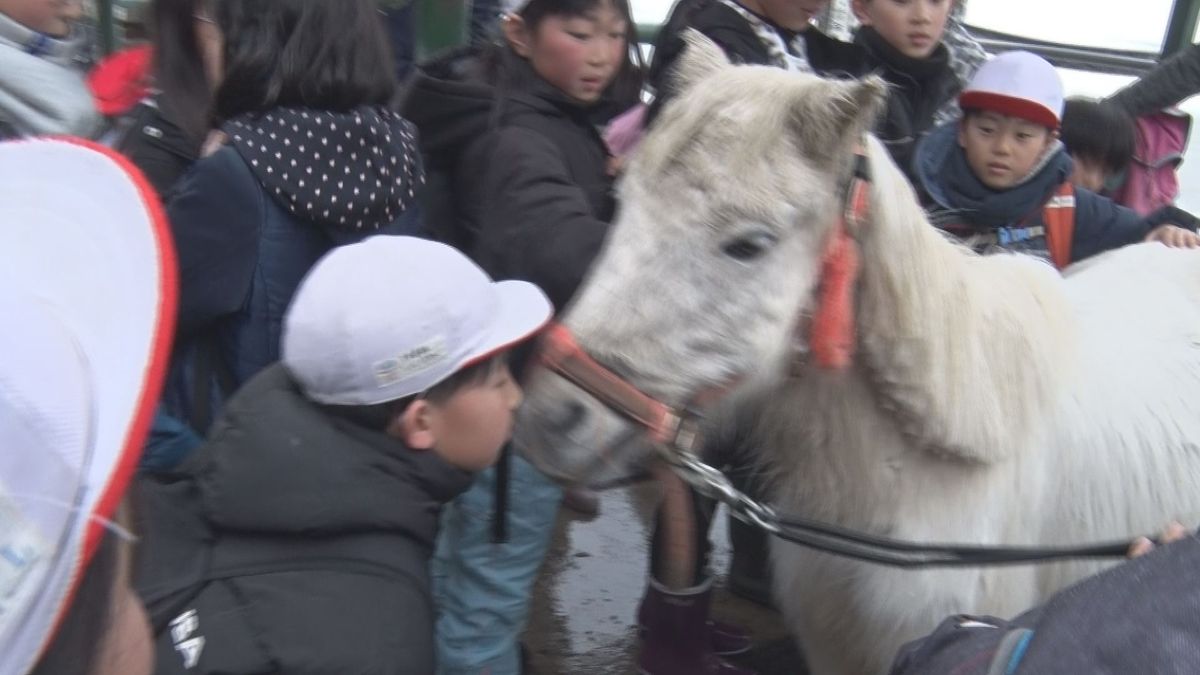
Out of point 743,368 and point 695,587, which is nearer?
point 743,368

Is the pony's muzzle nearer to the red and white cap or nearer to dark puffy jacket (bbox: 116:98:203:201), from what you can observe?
dark puffy jacket (bbox: 116:98:203:201)

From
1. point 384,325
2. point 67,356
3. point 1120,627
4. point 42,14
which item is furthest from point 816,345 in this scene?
point 42,14

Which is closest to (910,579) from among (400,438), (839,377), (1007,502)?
(1007,502)

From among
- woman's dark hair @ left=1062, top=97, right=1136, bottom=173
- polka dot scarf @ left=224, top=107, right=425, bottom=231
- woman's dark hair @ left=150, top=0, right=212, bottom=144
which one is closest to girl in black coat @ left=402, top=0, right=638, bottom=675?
polka dot scarf @ left=224, top=107, right=425, bottom=231

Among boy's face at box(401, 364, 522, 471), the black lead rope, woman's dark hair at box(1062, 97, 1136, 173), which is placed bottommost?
the black lead rope

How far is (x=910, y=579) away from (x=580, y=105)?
1.40 meters

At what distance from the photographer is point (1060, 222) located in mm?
2922

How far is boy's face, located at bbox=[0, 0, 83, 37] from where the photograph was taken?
2.47m

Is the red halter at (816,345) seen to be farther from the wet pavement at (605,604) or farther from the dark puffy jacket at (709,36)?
the wet pavement at (605,604)

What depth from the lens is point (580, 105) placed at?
8.55ft

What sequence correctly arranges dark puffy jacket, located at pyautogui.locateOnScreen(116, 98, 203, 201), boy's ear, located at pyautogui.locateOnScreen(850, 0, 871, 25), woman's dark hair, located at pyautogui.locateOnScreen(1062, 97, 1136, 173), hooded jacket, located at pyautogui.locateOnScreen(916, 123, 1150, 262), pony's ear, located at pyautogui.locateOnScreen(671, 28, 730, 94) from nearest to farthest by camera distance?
pony's ear, located at pyautogui.locateOnScreen(671, 28, 730, 94), dark puffy jacket, located at pyautogui.locateOnScreen(116, 98, 203, 201), hooded jacket, located at pyautogui.locateOnScreen(916, 123, 1150, 262), boy's ear, located at pyautogui.locateOnScreen(850, 0, 871, 25), woman's dark hair, located at pyautogui.locateOnScreen(1062, 97, 1136, 173)

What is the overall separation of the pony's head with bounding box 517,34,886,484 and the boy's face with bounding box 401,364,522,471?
0.06 metres

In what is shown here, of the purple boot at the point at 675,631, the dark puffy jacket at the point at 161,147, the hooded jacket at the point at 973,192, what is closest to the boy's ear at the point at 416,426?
the dark puffy jacket at the point at 161,147

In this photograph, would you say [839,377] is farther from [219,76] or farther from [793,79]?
[219,76]
